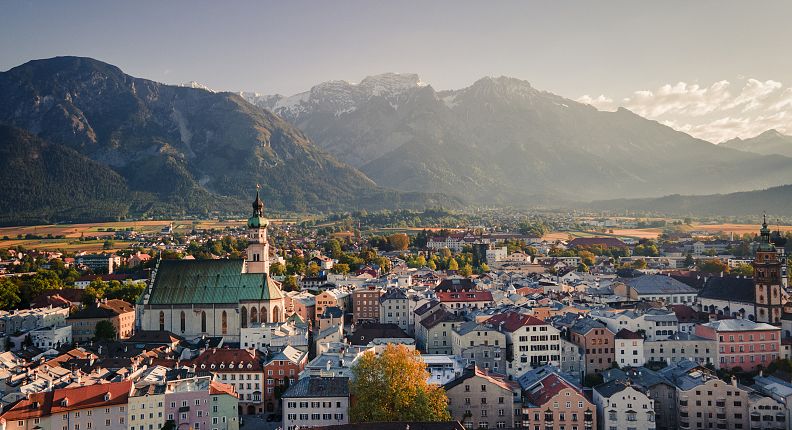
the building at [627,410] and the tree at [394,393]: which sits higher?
the tree at [394,393]

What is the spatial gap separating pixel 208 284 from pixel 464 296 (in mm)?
32674

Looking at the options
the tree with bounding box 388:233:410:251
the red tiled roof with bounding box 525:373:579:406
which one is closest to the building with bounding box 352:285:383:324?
the red tiled roof with bounding box 525:373:579:406

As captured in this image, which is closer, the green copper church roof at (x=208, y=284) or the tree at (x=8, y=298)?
the green copper church roof at (x=208, y=284)

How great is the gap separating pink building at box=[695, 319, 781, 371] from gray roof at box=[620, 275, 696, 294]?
30.2 meters

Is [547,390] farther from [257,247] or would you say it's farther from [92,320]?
[92,320]

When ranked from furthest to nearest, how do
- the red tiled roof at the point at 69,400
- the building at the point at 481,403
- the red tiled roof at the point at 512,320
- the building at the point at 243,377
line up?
the red tiled roof at the point at 512,320 < the building at the point at 243,377 < the building at the point at 481,403 < the red tiled roof at the point at 69,400

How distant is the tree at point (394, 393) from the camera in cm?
5056

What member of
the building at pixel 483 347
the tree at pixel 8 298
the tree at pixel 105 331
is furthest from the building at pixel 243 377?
the tree at pixel 8 298

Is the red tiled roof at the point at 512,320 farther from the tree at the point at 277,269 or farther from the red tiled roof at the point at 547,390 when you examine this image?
the tree at the point at 277,269

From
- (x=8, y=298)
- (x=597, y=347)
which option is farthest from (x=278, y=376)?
(x=8, y=298)

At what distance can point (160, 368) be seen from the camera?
61.9 metres

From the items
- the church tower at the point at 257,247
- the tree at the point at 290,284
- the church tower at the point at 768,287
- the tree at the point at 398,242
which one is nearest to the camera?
the church tower at the point at 768,287

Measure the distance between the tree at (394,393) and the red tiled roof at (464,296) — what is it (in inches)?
1621

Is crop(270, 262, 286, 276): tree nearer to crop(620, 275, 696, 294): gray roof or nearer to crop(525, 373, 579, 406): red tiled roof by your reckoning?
crop(620, 275, 696, 294): gray roof
